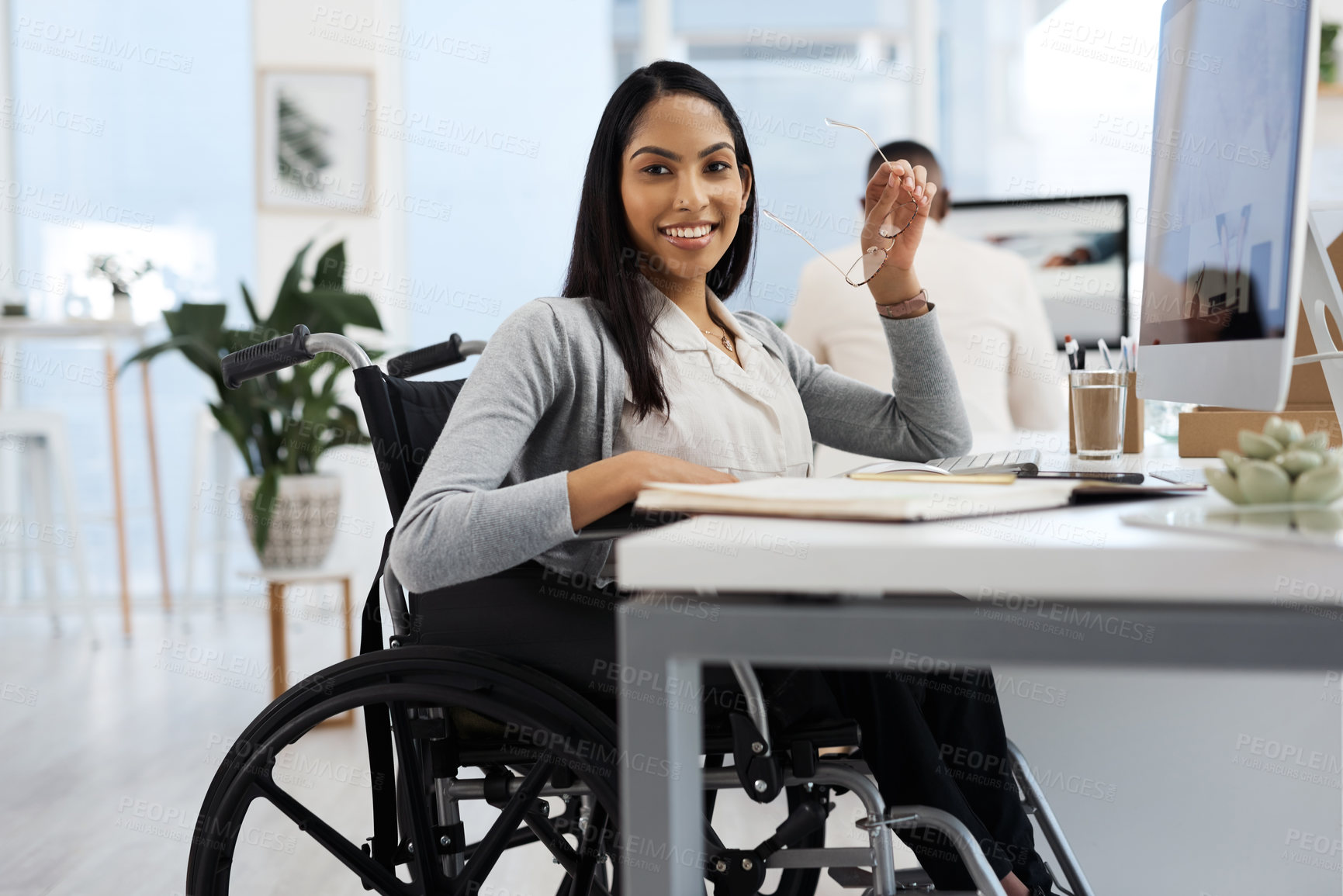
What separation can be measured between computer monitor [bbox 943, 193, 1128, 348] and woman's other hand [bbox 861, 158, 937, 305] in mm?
1756

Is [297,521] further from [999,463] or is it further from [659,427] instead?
[999,463]

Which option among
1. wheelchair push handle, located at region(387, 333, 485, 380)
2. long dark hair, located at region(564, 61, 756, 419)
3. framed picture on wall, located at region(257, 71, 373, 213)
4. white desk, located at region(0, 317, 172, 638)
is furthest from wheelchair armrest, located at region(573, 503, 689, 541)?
framed picture on wall, located at region(257, 71, 373, 213)

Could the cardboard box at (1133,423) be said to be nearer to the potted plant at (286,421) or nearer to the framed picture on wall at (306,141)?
the potted plant at (286,421)

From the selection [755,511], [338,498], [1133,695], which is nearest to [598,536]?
[755,511]

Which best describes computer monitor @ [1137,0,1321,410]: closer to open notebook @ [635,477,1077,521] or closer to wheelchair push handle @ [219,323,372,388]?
open notebook @ [635,477,1077,521]

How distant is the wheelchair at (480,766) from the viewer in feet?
3.15

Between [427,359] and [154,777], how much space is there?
1.53 m

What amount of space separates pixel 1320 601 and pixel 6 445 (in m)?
4.85

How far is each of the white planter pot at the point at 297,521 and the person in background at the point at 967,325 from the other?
1.26 metres

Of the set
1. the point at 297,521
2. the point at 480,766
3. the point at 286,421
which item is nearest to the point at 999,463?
the point at 480,766

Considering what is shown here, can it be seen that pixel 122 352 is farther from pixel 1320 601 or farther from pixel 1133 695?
pixel 1320 601

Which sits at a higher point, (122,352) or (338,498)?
(122,352)

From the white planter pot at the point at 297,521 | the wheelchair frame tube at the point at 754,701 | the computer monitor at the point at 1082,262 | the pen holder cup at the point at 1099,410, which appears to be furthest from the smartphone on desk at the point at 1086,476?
the white planter pot at the point at 297,521

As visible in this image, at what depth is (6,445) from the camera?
14.4ft
